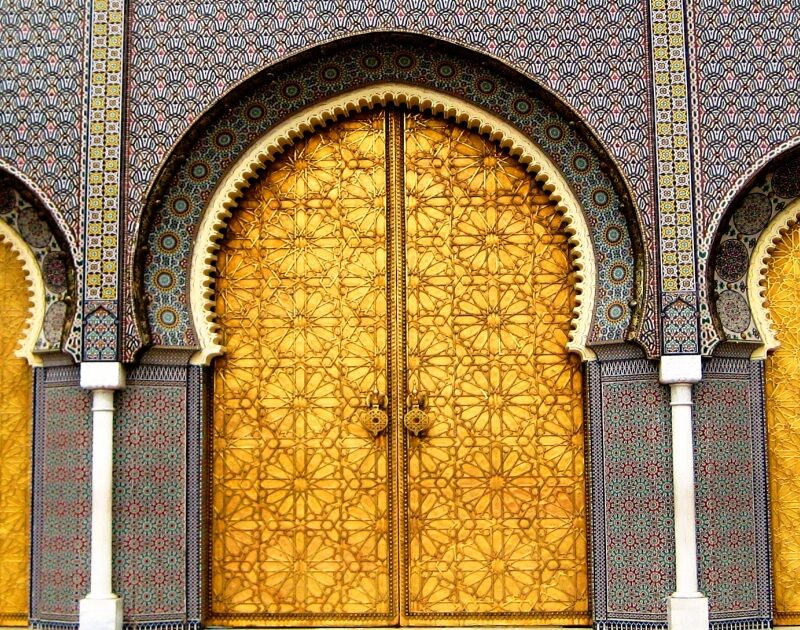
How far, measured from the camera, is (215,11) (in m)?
5.02

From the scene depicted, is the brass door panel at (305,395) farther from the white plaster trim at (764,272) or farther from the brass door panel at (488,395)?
the white plaster trim at (764,272)

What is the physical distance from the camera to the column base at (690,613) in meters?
4.69

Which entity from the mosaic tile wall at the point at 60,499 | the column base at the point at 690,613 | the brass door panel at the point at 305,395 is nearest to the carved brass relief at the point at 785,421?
the column base at the point at 690,613

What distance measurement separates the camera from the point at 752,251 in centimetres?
502

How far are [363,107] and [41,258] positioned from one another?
1.73 m

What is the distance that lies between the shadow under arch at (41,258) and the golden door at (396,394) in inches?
28.9

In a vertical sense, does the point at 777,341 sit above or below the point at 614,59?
below

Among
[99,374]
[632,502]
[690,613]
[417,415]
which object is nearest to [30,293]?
[99,374]

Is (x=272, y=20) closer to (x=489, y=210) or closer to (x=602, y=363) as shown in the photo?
(x=489, y=210)

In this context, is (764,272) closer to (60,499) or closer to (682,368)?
(682,368)

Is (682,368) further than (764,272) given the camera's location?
No

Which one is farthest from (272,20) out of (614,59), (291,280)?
(614,59)

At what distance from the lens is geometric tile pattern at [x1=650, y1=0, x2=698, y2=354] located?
4734 millimetres

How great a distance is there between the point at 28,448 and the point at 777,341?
11.9 feet
